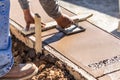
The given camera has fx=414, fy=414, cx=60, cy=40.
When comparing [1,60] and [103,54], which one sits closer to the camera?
[1,60]

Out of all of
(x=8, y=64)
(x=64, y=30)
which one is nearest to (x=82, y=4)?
(x=64, y=30)

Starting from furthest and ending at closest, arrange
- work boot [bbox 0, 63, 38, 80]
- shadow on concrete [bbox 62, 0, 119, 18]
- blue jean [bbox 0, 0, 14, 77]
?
shadow on concrete [bbox 62, 0, 119, 18] < work boot [bbox 0, 63, 38, 80] < blue jean [bbox 0, 0, 14, 77]

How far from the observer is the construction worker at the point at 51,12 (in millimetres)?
4066

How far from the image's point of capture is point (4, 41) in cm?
323

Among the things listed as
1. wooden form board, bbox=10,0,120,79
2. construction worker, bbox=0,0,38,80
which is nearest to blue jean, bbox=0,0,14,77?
construction worker, bbox=0,0,38,80

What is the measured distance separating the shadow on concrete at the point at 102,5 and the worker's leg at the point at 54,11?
35.8 inches

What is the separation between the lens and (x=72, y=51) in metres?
4.03

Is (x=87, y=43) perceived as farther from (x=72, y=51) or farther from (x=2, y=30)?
(x=2, y=30)

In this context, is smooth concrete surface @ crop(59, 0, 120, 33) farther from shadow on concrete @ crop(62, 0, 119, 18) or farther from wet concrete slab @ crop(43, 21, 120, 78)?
wet concrete slab @ crop(43, 21, 120, 78)

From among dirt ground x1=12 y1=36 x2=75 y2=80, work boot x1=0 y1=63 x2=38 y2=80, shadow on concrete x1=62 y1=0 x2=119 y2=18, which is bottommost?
dirt ground x1=12 y1=36 x2=75 y2=80

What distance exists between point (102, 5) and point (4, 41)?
2.23 m

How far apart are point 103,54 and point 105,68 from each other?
228mm

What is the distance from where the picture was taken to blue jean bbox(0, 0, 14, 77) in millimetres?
3133

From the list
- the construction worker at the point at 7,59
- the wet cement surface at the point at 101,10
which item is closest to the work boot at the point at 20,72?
the construction worker at the point at 7,59
